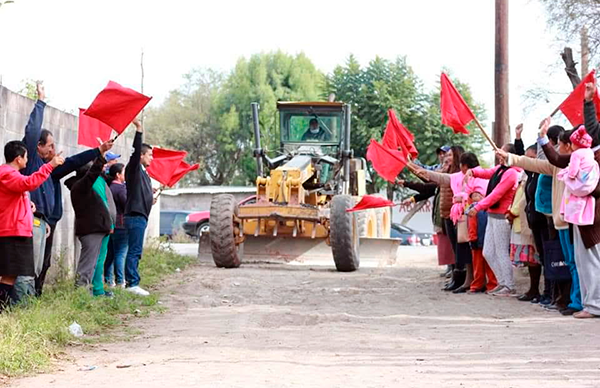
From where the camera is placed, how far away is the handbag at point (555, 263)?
10320 millimetres

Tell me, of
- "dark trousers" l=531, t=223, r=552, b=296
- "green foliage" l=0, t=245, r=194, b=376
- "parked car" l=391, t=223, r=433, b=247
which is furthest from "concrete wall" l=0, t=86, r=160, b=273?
"parked car" l=391, t=223, r=433, b=247

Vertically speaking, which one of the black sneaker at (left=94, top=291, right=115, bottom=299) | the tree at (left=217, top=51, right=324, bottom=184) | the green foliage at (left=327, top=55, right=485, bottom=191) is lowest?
the black sneaker at (left=94, top=291, right=115, bottom=299)

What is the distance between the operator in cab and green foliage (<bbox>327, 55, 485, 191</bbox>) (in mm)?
18147

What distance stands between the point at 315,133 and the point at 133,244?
8021 millimetres

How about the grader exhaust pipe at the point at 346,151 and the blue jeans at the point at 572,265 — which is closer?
the blue jeans at the point at 572,265

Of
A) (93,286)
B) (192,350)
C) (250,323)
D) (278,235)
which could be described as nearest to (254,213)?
(278,235)

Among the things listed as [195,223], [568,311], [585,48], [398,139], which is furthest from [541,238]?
[195,223]

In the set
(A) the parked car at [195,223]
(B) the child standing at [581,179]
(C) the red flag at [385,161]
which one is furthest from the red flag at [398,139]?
(A) the parked car at [195,223]

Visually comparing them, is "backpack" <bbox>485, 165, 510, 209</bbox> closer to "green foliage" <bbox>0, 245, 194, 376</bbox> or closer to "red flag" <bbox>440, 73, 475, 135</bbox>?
"red flag" <bbox>440, 73, 475, 135</bbox>

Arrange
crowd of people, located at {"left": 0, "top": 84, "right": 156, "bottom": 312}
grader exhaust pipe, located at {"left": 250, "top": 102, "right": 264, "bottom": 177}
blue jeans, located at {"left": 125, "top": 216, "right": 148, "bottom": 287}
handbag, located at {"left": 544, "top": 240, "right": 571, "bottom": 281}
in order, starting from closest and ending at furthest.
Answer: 1. crowd of people, located at {"left": 0, "top": 84, "right": 156, "bottom": 312}
2. handbag, located at {"left": 544, "top": 240, "right": 571, "bottom": 281}
3. blue jeans, located at {"left": 125, "top": 216, "right": 148, "bottom": 287}
4. grader exhaust pipe, located at {"left": 250, "top": 102, "right": 264, "bottom": 177}

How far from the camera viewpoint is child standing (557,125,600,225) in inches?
374

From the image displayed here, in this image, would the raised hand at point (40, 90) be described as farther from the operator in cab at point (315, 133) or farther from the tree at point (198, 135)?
the tree at point (198, 135)

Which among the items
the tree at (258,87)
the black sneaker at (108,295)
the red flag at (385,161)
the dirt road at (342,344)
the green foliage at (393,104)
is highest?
the tree at (258,87)

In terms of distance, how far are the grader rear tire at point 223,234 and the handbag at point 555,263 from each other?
6.79 metres
